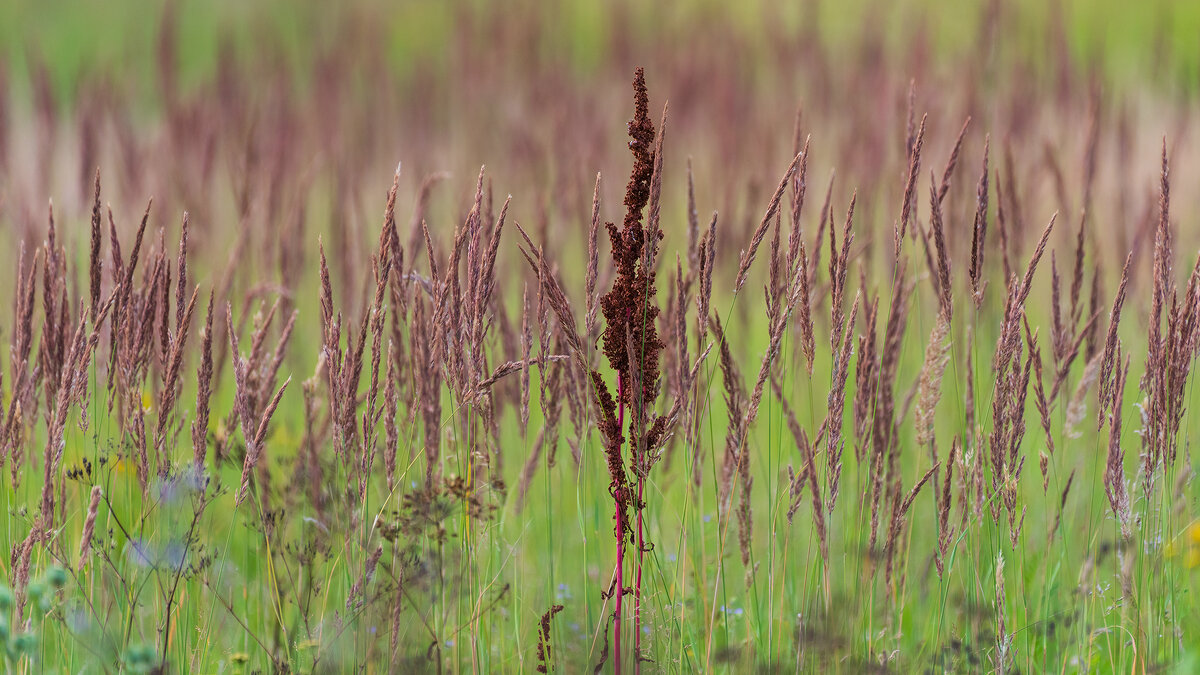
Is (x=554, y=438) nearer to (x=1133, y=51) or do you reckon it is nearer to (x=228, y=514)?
(x=228, y=514)

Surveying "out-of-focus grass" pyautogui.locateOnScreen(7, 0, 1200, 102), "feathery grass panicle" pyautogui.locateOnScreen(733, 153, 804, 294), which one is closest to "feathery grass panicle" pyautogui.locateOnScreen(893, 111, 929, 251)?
"feathery grass panicle" pyautogui.locateOnScreen(733, 153, 804, 294)

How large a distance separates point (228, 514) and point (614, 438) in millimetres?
1724

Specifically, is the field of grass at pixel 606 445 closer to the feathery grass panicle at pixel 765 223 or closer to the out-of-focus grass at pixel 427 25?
the feathery grass panicle at pixel 765 223

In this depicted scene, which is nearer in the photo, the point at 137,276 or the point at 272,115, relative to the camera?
the point at 137,276

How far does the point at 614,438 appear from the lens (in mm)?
1528

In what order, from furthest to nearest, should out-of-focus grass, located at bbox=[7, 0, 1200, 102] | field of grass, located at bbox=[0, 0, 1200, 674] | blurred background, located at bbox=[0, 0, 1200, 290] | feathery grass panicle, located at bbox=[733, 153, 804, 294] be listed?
1. out-of-focus grass, located at bbox=[7, 0, 1200, 102]
2. blurred background, located at bbox=[0, 0, 1200, 290]
3. field of grass, located at bbox=[0, 0, 1200, 674]
4. feathery grass panicle, located at bbox=[733, 153, 804, 294]

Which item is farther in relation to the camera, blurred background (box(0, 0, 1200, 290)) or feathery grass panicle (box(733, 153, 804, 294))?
blurred background (box(0, 0, 1200, 290))

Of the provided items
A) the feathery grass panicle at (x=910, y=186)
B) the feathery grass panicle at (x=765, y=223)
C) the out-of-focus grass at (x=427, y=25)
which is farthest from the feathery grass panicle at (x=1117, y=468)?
the out-of-focus grass at (x=427, y=25)

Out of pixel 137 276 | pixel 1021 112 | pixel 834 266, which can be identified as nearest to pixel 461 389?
pixel 834 266

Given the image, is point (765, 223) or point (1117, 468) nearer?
point (765, 223)

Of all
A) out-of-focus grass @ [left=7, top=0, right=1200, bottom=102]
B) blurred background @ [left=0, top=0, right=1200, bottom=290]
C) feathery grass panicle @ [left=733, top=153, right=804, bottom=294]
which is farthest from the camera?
out-of-focus grass @ [left=7, top=0, right=1200, bottom=102]

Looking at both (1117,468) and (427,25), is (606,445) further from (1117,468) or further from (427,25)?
(427,25)

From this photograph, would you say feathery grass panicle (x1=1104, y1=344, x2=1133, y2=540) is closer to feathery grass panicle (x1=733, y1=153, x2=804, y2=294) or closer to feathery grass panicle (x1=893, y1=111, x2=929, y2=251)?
feathery grass panicle (x1=893, y1=111, x2=929, y2=251)

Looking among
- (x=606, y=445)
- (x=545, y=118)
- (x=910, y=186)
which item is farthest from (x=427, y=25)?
(x=606, y=445)
